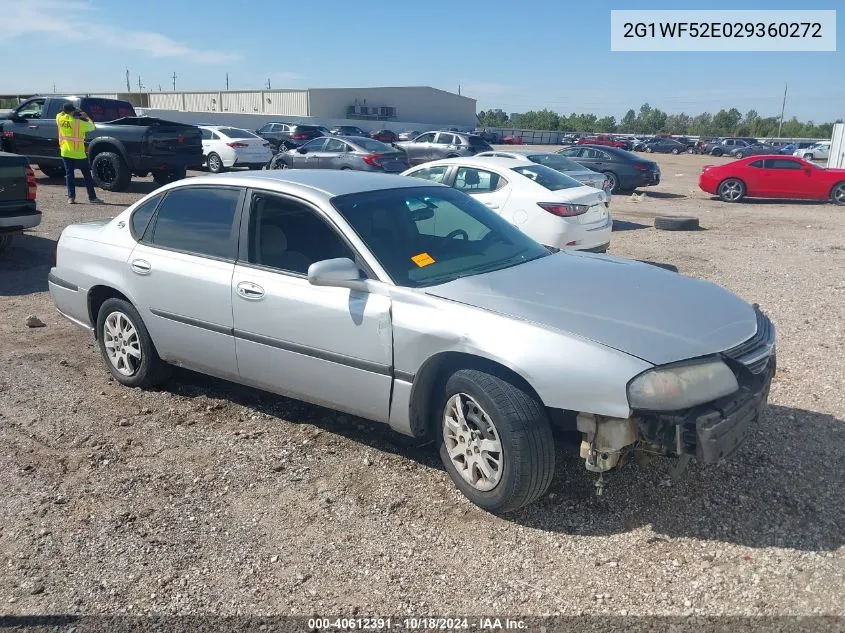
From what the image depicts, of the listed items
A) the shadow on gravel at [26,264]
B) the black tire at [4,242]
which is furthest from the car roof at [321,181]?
the black tire at [4,242]

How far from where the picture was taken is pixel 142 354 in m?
5.07

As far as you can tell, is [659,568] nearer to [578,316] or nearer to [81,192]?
[578,316]

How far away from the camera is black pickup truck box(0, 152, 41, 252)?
876 centimetres

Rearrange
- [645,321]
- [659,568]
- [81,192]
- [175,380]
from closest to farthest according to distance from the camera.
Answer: [659,568]
[645,321]
[175,380]
[81,192]

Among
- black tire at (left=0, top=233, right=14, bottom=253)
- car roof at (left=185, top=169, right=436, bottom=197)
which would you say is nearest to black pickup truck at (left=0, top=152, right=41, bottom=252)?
black tire at (left=0, top=233, right=14, bottom=253)

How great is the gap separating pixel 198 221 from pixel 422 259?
167cm

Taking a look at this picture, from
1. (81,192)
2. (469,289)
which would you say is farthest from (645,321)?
(81,192)

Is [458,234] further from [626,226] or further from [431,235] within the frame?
[626,226]

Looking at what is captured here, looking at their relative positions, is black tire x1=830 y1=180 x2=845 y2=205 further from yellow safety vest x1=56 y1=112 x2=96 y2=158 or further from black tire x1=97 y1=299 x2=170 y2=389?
black tire x1=97 y1=299 x2=170 y2=389

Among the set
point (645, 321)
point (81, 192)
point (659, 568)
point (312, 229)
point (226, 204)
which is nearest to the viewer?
point (659, 568)

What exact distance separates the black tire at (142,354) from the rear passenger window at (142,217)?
0.50 m

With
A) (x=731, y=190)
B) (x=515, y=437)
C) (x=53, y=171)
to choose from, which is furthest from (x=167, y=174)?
(x=515, y=437)

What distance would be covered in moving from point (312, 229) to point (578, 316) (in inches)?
67.0

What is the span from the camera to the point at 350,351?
3904 millimetres
